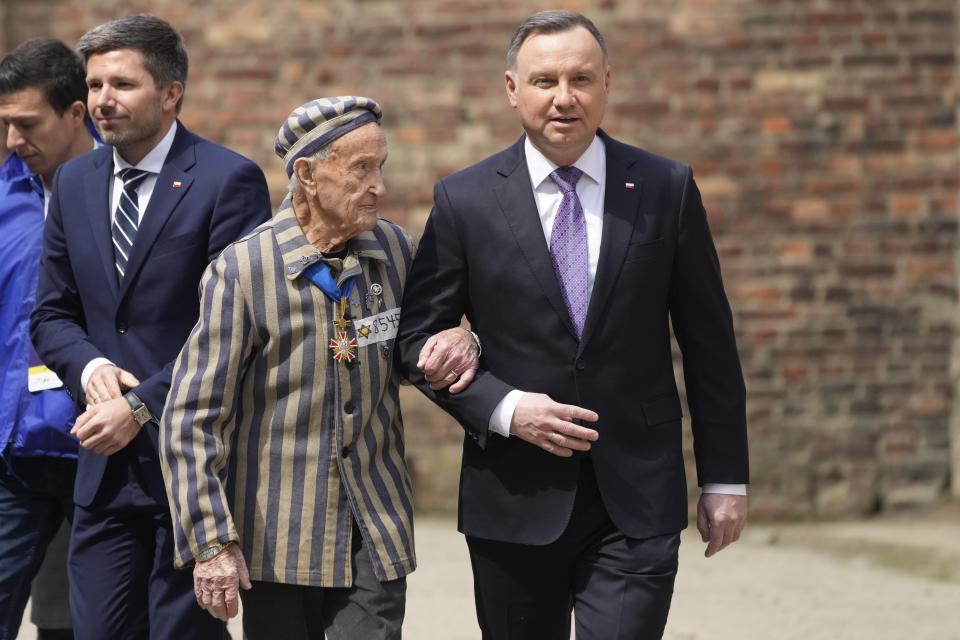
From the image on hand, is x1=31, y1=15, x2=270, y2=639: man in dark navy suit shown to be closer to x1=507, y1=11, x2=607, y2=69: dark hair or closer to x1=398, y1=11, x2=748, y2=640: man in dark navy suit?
x1=398, y1=11, x2=748, y2=640: man in dark navy suit

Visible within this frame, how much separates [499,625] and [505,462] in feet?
1.28

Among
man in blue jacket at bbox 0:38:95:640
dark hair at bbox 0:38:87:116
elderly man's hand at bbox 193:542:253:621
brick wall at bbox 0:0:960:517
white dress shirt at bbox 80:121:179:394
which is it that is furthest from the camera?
brick wall at bbox 0:0:960:517

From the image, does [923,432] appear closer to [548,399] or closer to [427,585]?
[427,585]

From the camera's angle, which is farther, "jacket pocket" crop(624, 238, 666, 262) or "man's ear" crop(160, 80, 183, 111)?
"man's ear" crop(160, 80, 183, 111)

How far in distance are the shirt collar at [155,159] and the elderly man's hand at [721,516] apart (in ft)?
5.31

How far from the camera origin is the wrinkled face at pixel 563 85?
3.15 meters

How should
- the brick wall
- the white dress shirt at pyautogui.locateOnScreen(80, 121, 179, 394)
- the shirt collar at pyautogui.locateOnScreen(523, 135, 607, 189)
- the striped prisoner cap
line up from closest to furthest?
the striped prisoner cap
the shirt collar at pyautogui.locateOnScreen(523, 135, 607, 189)
the white dress shirt at pyautogui.locateOnScreen(80, 121, 179, 394)
the brick wall

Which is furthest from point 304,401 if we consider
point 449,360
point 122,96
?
point 122,96

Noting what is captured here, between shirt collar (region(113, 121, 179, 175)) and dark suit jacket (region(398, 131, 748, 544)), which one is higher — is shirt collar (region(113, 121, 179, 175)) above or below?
above

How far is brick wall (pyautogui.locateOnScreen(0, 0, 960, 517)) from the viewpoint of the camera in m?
6.70

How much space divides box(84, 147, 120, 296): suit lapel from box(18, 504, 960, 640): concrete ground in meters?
2.46

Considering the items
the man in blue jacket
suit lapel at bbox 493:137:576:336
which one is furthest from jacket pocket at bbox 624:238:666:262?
the man in blue jacket

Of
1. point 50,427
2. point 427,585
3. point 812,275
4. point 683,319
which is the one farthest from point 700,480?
point 812,275

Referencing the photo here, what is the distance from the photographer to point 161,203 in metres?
3.47
